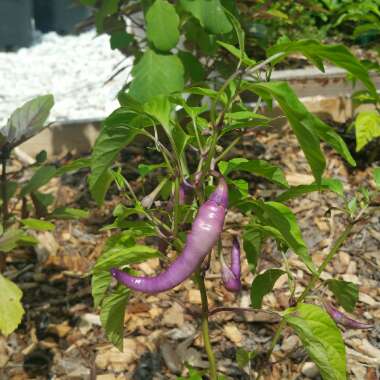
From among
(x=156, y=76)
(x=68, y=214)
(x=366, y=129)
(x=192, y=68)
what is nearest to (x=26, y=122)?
(x=68, y=214)

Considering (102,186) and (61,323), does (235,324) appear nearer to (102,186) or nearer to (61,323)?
(61,323)

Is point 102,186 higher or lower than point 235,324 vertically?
higher

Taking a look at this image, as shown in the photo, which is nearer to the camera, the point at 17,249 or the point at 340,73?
the point at 17,249

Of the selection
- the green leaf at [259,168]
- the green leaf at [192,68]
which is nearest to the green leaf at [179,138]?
the green leaf at [259,168]

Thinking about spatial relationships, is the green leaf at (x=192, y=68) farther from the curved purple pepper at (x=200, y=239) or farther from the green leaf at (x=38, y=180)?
the curved purple pepper at (x=200, y=239)

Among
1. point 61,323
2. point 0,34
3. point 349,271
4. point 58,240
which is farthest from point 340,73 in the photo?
point 0,34

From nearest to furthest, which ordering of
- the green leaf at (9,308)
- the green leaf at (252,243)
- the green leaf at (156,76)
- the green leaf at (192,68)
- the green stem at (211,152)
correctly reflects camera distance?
the green stem at (211,152) < the green leaf at (252,243) < the green leaf at (9,308) < the green leaf at (156,76) < the green leaf at (192,68)

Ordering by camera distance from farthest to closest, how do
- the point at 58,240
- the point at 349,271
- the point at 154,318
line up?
the point at 58,240 < the point at 349,271 < the point at 154,318
